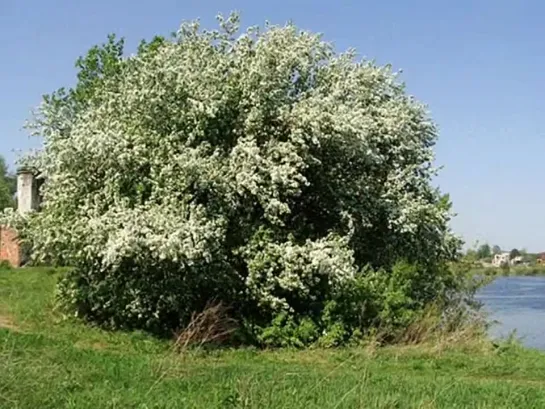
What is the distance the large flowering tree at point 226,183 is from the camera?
47.7 feet

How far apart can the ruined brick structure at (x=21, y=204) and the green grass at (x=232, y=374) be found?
741 centimetres

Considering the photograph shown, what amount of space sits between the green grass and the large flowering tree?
1169 millimetres

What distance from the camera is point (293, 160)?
593 inches

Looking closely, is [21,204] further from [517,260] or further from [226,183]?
[517,260]

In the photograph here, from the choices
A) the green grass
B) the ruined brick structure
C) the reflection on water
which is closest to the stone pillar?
the ruined brick structure

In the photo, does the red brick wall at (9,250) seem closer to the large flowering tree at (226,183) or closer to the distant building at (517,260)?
the large flowering tree at (226,183)

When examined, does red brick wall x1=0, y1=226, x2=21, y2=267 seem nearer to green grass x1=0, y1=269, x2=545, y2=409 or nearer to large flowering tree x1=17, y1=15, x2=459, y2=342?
green grass x1=0, y1=269, x2=545, y2=409

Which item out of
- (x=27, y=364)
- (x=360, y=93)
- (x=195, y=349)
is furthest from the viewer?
(x=360, y=93)

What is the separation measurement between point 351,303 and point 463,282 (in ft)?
15.1

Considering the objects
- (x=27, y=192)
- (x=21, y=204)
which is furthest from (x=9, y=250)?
(x=27, y=192)

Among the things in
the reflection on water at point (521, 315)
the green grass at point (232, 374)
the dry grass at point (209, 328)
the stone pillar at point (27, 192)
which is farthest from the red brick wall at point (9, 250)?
the reflection on water at point (521, 315)

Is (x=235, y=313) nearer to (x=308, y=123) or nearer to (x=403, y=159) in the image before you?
(x=308, y=123)

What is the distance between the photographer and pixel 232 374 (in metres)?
10.6

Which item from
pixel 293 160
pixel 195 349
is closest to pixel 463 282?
pixel 293 160
